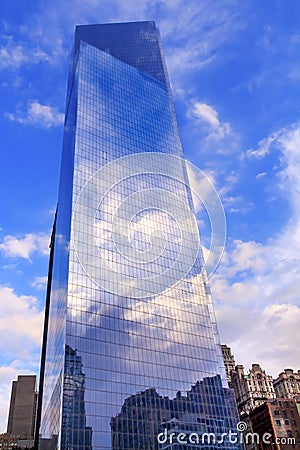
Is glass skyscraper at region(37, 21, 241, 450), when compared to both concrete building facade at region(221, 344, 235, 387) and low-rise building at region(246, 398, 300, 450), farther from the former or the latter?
concrete building facade at region(221, 344, 235, 387)

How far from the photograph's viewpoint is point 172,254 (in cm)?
9056

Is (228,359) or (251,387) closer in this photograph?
(251,387)

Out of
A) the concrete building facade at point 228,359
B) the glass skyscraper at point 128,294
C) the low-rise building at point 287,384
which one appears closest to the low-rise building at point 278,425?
the glass skyscraper at point 128,294

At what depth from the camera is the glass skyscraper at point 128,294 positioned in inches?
2453

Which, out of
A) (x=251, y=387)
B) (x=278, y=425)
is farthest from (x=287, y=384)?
(x=278, y=425)

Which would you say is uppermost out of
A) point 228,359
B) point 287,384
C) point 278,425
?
point 228,359

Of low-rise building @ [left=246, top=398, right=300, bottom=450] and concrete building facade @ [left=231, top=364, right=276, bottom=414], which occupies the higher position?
concrete building facade @ [left=231, top=364, right=276, bottom=414]

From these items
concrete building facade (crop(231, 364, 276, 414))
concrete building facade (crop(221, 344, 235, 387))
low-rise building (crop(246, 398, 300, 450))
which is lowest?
low-rise building (crop(246, 398, 300, 450))

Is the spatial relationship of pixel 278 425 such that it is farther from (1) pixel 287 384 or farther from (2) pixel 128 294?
(2) pixel 128 294

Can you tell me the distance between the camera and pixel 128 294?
76.0 metres

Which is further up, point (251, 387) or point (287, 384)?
point (287, 384)

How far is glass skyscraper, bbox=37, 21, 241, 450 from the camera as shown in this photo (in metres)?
62.3

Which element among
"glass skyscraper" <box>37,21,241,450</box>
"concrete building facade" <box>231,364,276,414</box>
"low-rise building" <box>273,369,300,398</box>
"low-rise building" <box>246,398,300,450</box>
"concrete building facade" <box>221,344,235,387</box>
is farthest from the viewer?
"concrete building facade" <box>221,344,235,387</box>

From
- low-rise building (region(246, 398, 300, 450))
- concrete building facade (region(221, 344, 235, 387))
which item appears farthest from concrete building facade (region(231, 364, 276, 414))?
low-rise building (region(246, 398, 300, 450))
